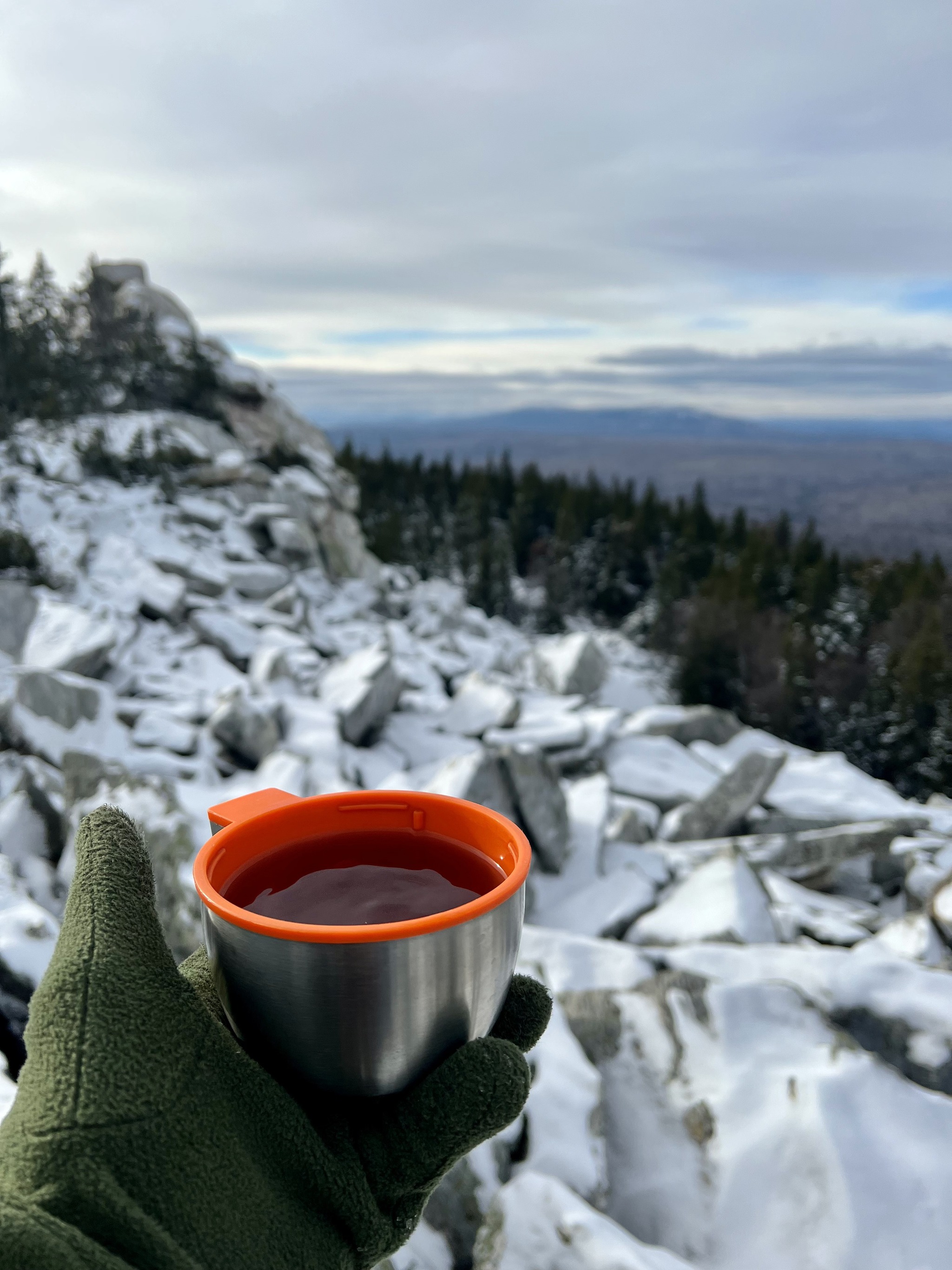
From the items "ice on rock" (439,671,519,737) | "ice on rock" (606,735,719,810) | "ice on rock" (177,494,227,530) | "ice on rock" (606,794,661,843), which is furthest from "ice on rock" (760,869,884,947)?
"ice on rock" (177,494,227,530)

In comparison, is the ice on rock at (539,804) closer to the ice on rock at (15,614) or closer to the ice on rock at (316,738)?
the ice on rock at (316,738)

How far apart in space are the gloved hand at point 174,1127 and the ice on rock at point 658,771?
8.33 meters

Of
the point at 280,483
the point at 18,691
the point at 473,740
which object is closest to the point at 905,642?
the point at 280,483

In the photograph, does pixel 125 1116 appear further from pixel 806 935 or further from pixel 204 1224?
pixel 806 935

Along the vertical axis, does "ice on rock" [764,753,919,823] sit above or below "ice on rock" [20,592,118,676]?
below

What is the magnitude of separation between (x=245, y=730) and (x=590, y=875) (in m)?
3.59

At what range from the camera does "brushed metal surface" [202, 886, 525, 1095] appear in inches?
44.3

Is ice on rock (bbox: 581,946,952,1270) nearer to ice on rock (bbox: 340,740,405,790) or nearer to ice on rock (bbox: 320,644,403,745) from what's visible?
ice on rock (bbox: 340,740,405,790)

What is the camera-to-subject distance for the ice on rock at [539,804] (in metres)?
6.66

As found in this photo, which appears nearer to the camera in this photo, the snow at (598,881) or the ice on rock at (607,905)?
the snow at (598,881)

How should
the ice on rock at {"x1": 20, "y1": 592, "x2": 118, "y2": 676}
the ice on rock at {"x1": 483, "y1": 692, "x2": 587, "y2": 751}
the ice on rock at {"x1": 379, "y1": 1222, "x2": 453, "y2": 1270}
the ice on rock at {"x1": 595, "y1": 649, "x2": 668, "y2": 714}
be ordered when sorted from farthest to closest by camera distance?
the ice on rock at {"x1": 595, "y1": 649, "x2": 668, "y2": 714} → the ice on rock at {"x1": 483, "y1": 692, "x2": 587, "y2": 751} → the ice on rock at {"x1": 20, "y1": 592, "x2": 118, "y2": 676} → the ice on rock at {"x1": 379, "y1": 1222, "x2": 453, "y2": 1270}

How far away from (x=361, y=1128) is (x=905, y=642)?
39.6 meters

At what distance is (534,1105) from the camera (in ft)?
11.1

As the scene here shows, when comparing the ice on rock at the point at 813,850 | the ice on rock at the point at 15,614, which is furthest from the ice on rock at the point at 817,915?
the ice on rock at the point at 15,614
